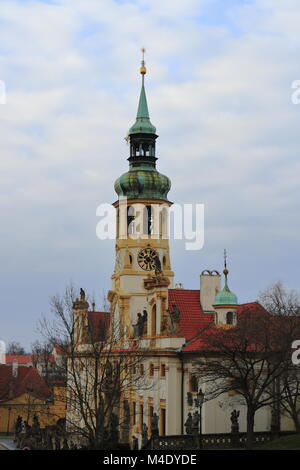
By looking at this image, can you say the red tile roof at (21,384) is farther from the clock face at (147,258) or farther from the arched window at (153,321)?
the arched window at (153,321)

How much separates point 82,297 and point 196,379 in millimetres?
19593

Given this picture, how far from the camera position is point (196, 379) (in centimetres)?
5481

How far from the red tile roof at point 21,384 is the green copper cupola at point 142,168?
27.3 m

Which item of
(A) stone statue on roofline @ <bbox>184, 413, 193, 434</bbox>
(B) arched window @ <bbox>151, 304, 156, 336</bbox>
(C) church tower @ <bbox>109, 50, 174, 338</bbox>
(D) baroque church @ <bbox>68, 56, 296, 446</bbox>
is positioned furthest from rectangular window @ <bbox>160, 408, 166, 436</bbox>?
(C) church tower @ <bbox>109, 50, 174, 338</bbox>

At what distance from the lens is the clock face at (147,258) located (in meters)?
71.7

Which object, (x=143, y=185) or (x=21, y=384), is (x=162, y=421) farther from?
(x=21, y=384)

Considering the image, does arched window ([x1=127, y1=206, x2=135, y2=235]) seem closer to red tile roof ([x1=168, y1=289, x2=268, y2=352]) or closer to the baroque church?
the baroque church

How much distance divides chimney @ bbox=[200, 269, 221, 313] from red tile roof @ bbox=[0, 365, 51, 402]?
29.6 meters

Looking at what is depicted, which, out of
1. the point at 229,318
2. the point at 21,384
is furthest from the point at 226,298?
the point at 21,384

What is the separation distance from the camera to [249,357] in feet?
152

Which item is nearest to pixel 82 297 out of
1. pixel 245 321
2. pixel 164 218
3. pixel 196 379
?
pixel 164 218

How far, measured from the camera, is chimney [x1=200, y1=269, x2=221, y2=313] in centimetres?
6341

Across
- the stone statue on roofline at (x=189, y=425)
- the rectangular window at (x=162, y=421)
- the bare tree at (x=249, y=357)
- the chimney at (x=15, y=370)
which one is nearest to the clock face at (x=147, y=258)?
the rectangular window at (x=162, y=421)
